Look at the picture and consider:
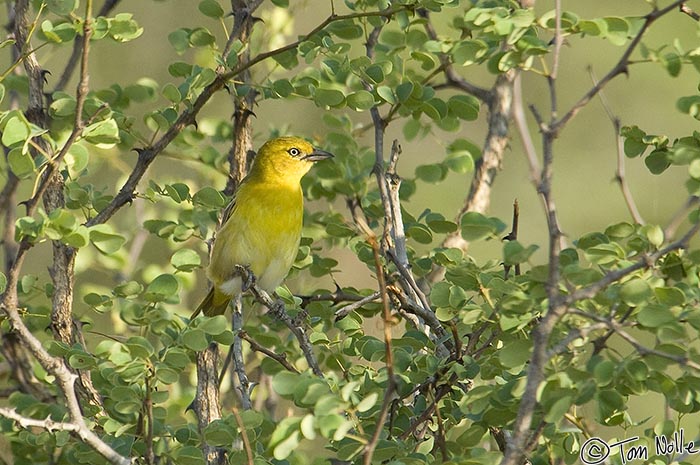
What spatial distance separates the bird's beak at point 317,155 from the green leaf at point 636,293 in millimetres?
1930

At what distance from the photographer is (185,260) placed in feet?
10.1

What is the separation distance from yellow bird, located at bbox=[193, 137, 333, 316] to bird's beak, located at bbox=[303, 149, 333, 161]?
0.22 ft

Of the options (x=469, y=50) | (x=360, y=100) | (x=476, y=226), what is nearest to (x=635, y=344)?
(x=476, y=226)

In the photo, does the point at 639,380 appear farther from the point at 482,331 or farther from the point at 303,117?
the point at 303,117

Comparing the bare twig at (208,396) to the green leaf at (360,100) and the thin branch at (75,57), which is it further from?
the thin branch at (75,57)

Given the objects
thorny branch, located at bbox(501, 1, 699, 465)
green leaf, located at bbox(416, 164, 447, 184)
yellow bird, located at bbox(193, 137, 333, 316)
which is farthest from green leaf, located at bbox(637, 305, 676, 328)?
yellow bird, located at bbox(193, 137, 333, 316)

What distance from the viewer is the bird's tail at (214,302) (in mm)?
4223

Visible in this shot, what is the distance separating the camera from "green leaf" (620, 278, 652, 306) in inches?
77.3

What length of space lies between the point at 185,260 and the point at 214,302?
3.97 ft

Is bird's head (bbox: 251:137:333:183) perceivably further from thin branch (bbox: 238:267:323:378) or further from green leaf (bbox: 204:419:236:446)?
green leaf (bbox: 204:419:236:446)

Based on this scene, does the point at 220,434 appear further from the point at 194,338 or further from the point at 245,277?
the point at 245,277

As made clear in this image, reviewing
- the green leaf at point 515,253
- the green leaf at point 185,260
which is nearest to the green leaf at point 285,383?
the green leaf at point 515,253

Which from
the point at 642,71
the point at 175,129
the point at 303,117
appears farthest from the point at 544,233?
the point at 175,129

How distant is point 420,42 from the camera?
11.0ft
